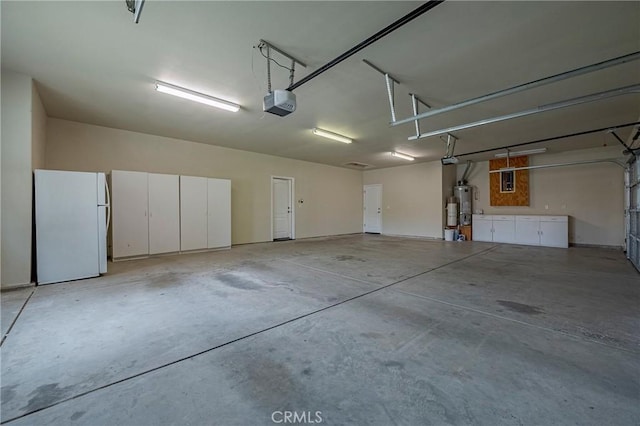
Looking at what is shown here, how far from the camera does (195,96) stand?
13.7 feet

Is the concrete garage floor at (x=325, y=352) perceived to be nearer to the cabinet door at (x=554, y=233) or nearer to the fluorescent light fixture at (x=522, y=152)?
the cabinet door at (x=554, y=233)

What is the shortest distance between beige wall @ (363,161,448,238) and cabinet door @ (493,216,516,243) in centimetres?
163

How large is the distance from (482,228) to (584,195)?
276 centimetres

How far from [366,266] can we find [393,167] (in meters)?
6.75

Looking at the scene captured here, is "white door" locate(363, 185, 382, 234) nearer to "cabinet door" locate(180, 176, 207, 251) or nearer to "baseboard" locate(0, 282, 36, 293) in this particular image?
"cabinet door" locate(180, 176, 207, 251)

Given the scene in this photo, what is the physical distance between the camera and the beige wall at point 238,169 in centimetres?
557

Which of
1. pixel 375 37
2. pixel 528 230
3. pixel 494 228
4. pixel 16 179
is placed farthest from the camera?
pixel 494 228

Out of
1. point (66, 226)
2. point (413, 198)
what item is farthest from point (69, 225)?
point (413, 198)

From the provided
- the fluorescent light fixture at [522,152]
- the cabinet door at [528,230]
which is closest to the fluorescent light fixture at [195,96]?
the fluorescent light fixture at [522,152]

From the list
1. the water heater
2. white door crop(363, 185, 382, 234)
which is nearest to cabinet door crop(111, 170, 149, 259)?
white door crop(363, 185, 382, 234)

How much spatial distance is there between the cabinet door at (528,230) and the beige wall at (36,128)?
37.8 feet

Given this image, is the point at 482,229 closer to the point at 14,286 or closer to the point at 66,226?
the point at 66,226

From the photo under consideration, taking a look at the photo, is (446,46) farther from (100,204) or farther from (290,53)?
(100,204)

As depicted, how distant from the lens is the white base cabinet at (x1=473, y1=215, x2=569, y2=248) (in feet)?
25.1
